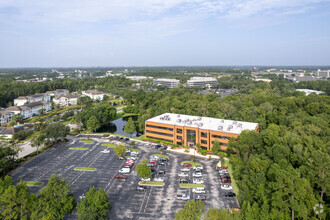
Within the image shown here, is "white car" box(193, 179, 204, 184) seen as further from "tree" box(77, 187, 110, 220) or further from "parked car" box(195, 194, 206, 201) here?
"tree" box(77, 187, 110, 220)

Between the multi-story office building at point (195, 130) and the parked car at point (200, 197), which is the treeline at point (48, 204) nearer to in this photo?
the parked car at point (200, 197)

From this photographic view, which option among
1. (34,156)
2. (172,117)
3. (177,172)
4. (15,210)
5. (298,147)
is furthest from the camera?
(172,117)

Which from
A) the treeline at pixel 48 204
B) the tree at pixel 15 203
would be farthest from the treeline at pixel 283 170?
the tree at pixel 15 203

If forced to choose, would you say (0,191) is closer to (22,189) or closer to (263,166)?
(22,189)

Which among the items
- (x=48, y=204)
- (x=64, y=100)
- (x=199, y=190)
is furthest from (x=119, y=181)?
(x=64, y=100)

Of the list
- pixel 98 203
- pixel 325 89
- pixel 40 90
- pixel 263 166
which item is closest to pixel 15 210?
pixel 98 203

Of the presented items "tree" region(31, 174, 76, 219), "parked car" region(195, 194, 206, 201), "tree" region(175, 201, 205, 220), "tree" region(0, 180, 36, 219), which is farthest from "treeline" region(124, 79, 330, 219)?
"tree" region(0, 180, 36, 219)
